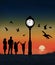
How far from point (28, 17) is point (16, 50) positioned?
3.20m

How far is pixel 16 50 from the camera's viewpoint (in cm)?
1585

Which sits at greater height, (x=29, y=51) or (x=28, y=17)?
(x=28, y=17)

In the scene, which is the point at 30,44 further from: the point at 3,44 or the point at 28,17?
the point at 3,44
